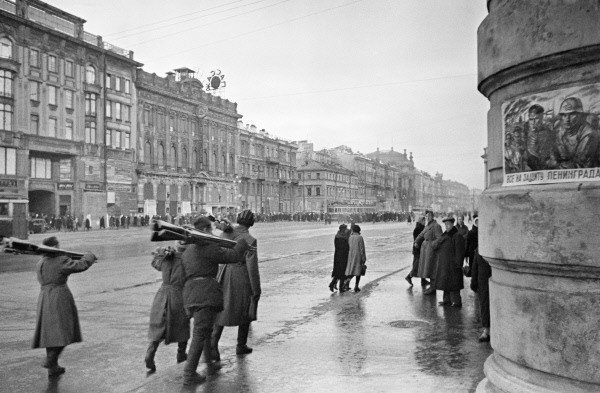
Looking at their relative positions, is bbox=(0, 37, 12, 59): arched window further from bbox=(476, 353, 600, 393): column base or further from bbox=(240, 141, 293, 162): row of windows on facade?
bbox=(476, 353, 600, 393): column base

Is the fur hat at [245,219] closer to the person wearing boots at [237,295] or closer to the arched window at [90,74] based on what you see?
the person wearing boots at [237,295]

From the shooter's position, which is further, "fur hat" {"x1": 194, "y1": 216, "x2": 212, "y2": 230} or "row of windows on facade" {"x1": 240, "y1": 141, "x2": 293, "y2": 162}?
"row of windows on facade" {"x1": 240, "y1": 141, "x2": 293, "y2": 162}

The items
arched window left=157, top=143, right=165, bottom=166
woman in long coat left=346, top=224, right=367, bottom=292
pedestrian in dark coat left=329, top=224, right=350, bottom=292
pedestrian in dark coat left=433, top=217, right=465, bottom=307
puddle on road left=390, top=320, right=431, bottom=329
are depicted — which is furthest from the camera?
arched window left=157, top=143, right=165, bottom=166

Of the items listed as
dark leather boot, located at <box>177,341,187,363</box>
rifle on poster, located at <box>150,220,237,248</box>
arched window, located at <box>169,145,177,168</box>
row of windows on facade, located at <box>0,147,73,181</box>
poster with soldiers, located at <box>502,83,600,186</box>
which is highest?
arched window, located at <box>169,145,177,168</box>

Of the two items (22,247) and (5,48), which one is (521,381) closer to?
(22,247)

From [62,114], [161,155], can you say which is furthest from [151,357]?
[161,155]

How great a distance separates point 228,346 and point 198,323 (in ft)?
Answer: 6.03

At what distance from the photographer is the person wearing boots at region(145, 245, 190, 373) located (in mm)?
6344

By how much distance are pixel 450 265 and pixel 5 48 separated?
42.9 m

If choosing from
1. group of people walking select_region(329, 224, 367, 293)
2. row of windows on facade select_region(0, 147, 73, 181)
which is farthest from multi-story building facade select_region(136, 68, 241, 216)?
group of people walking select_region(329, 224, 367, 293)

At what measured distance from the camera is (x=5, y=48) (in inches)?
1689

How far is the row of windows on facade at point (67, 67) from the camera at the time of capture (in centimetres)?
4300

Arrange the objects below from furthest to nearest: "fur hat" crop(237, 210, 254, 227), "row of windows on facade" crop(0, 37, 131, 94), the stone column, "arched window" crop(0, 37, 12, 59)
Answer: "row of windows on facade" crop(0, 37, 131, 94), "arched window" crop(0, 37, 12, 59), "fur hat" crop(237, 210, 254, 227), the stone column

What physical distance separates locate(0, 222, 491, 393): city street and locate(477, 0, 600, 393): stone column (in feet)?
7.10
